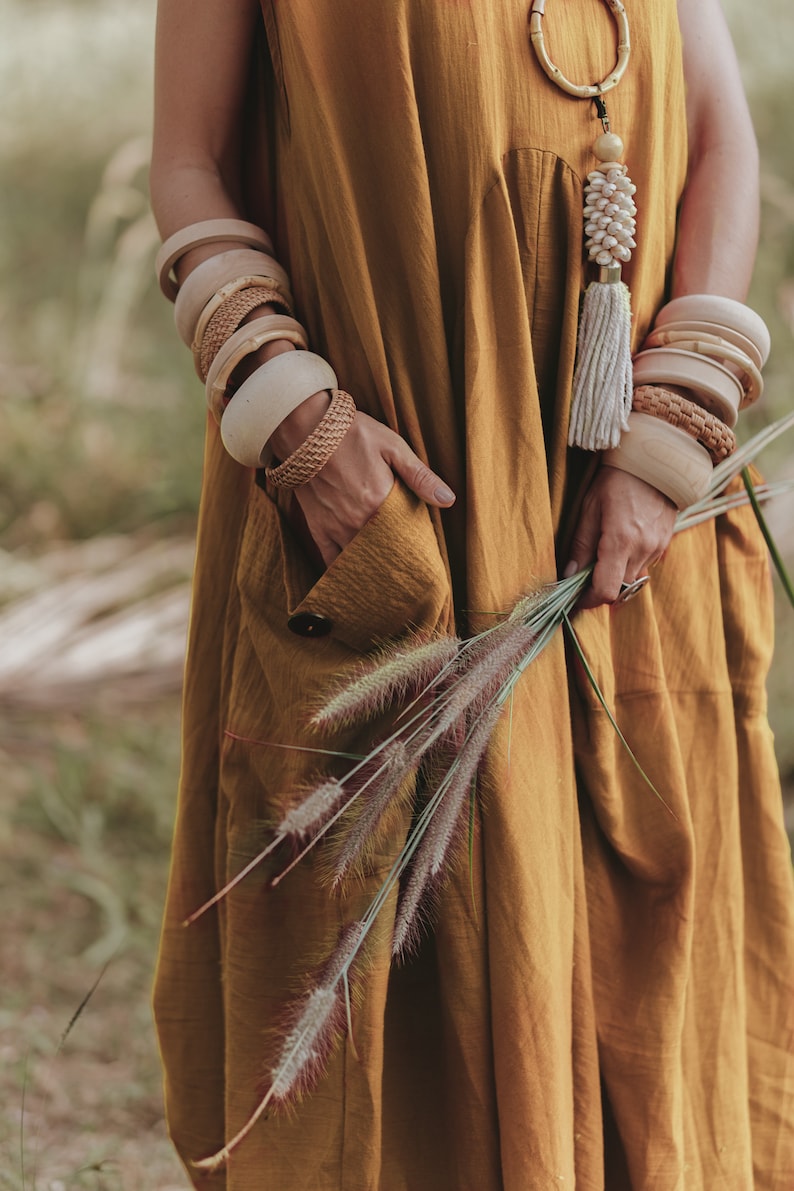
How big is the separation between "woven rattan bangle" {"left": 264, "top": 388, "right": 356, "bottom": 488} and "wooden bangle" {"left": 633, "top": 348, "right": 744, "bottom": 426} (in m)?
0.21

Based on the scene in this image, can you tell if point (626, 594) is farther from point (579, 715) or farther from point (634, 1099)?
point (634, 1099)

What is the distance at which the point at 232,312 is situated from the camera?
2.32 feet

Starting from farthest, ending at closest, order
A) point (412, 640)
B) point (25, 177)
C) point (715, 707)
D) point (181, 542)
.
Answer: point (25, 177)
point (181, 542)
point (715, 707)
point (412, 640)

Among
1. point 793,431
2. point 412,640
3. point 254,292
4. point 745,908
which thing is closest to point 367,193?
point 254,292

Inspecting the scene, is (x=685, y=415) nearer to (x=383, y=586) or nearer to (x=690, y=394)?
(x=690, y=394)

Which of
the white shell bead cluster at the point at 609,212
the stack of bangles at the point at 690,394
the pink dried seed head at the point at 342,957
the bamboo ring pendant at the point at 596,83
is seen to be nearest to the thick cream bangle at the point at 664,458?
the stack of bangles at the point at 690,394

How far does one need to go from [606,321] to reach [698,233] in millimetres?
136

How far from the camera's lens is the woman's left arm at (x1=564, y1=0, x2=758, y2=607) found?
73 centimetres

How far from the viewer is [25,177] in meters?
2.88

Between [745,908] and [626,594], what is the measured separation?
332mm

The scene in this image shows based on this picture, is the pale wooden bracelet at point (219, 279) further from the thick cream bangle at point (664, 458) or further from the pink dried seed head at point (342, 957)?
the pink dried seed head at point (342, 957)

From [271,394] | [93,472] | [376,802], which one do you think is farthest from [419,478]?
[93,472]

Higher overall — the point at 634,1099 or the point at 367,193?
the point at 367,193

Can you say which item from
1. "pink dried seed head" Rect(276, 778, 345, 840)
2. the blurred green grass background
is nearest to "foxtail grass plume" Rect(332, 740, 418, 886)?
"pink dried seed head" Rect(276, 778, 345, 840)
